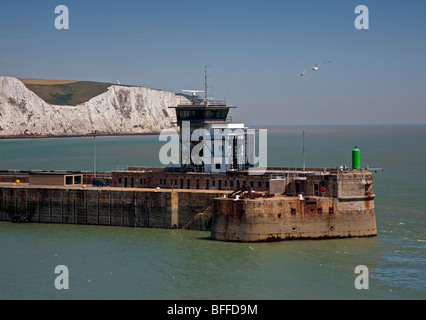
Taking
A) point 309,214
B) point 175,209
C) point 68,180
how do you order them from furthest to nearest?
point 68,180 → point 175,209 → point 309,214

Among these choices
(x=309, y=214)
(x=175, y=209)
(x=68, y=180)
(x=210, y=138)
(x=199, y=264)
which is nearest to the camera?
(x=199, y=264)

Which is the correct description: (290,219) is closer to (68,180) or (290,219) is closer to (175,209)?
(175,209)

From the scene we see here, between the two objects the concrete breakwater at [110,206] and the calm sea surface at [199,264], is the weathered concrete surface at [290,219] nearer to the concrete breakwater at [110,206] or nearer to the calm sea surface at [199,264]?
the calm sea surface at [199,264]

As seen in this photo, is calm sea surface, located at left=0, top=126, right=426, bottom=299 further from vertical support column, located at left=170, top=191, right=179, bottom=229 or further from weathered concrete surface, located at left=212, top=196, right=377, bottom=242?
vertical support column, located at left=170, top=191, right=179, bottom=229

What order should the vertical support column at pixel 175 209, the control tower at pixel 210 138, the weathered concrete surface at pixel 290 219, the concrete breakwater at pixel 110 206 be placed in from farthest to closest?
the control tower at pixel 210 138 → the vertical support column at pixel 175 209 → the concrete breakwater at pixel 110 206 → the weathered concrete surface at pixel 290 219

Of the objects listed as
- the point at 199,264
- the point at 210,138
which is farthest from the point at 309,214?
the point at 210,138

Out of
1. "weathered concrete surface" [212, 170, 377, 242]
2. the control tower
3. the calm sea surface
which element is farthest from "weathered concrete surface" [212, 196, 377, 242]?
the control tower

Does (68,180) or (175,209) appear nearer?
(175,209)

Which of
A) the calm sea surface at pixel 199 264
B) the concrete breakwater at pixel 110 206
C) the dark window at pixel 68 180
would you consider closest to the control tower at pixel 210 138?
the concrete breakwater at pixel 110 206
